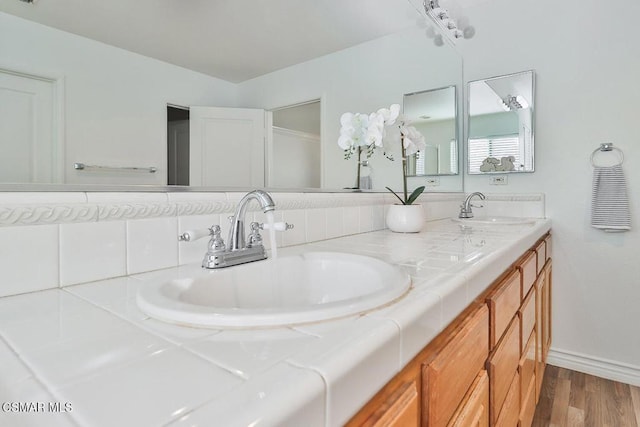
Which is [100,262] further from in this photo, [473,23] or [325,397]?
[473,23]

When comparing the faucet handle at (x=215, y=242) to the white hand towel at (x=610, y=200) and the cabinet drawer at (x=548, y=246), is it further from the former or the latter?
the white hand towel at (x=610, y=200)

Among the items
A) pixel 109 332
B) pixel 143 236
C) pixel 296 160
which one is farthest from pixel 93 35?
pixel 296 160

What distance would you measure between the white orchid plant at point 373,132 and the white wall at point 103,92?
0.71 meters

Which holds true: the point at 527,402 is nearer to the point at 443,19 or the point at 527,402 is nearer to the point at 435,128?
the point at 435,128

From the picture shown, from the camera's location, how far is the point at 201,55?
0.80 m

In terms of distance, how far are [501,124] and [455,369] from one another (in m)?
2.00

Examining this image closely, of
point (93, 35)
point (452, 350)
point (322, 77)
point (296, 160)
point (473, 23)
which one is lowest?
point (452, 350)

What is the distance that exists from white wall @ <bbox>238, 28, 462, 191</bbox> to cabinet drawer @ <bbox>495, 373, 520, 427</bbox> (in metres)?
0.86

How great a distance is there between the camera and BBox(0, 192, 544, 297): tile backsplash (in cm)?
54

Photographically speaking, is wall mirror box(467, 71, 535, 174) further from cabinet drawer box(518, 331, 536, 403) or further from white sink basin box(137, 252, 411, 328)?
white sink basin box(137, 252, 411, 328)

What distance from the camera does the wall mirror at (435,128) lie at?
2.03 m

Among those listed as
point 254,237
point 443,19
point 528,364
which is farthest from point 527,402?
point 443,19

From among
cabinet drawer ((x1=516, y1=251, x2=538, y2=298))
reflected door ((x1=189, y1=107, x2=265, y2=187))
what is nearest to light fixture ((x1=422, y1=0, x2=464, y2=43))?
cabinet drawer ((x1=516, y1=251, x2=538, y2=298))

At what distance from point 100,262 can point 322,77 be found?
3.12 ft
